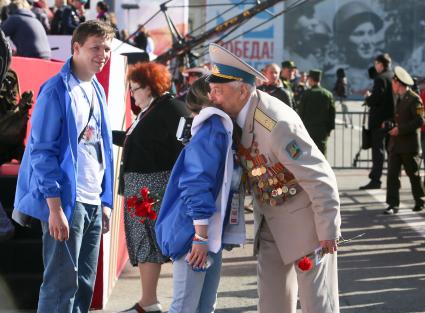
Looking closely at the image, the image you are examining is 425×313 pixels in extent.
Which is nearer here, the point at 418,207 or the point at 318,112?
the point at 418,207

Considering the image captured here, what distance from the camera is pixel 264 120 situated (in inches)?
183

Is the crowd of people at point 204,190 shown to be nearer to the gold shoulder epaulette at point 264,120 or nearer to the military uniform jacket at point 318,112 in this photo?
the gold shoulder epaulette at point 264,120

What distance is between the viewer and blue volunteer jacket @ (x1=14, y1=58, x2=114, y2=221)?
4816mm

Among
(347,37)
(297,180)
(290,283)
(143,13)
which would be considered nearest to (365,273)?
(290,283)

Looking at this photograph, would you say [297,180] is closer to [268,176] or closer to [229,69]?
[268,176]

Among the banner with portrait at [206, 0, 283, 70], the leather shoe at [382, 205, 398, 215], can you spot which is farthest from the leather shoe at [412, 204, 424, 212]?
the banner with portrait at [206, 0, 283, 70]

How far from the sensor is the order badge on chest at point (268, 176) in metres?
4.67

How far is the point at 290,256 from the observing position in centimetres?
474

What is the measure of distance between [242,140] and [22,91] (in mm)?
3387

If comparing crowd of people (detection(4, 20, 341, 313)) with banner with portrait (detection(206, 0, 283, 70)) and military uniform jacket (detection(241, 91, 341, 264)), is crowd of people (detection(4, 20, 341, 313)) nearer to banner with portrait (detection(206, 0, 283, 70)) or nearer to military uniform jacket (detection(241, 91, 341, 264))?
military uniform jacket (detection(241, 91, 341, 264))

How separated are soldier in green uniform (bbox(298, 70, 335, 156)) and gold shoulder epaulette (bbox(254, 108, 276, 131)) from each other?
858cm

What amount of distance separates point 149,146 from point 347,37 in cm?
5303

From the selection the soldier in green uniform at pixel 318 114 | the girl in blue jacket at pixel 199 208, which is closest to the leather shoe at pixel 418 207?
the soldier in green uniform at pixel 318 114

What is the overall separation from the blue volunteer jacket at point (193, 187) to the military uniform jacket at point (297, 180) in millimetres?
207
